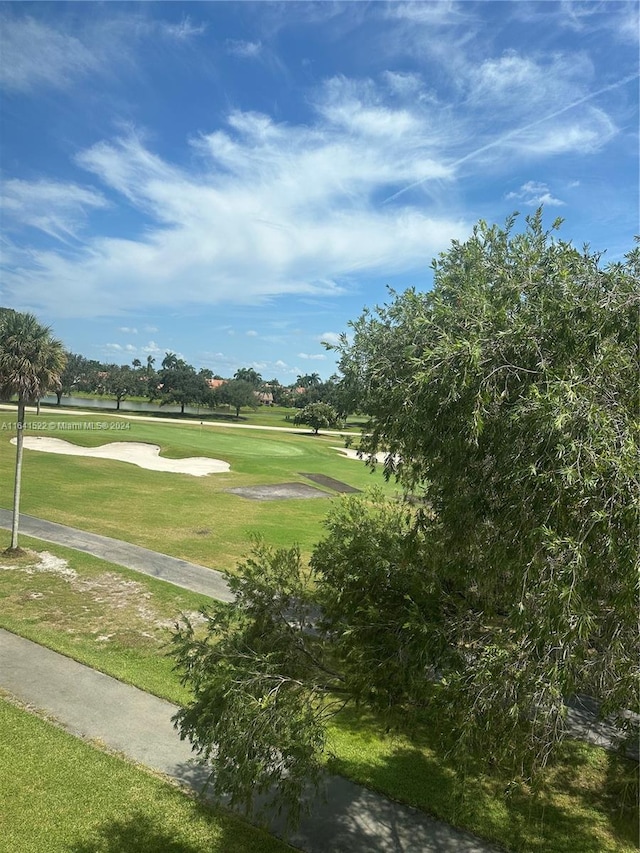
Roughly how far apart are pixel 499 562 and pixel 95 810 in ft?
28.1

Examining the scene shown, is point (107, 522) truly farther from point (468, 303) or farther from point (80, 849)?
point (468, 303)

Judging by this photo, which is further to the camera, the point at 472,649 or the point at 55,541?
the point at 55,541

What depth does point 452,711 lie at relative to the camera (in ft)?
19.5

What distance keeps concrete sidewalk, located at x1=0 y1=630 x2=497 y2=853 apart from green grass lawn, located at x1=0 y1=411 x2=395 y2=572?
4.97m

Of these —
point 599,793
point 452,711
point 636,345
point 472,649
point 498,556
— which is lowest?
point 599,793

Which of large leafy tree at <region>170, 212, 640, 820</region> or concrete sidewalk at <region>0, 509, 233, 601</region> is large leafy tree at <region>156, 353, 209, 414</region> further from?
large leafy tree at <region>170, 212, 640, 820</region>

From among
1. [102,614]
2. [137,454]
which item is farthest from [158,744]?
[137,454]

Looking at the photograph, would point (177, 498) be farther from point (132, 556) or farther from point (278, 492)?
point (132, 556)

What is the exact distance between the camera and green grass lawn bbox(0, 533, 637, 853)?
9.71 meters

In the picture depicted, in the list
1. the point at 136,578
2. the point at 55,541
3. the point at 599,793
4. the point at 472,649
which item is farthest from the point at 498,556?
the point at 55,541

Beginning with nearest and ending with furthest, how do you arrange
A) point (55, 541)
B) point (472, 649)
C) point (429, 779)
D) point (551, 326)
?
point (551, 326), point (472, 649), point (429, 779), point (55, 541)

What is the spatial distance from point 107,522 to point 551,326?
26.7 meters

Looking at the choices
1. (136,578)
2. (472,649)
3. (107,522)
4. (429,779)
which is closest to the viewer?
(472,649)

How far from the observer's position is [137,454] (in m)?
51.7
